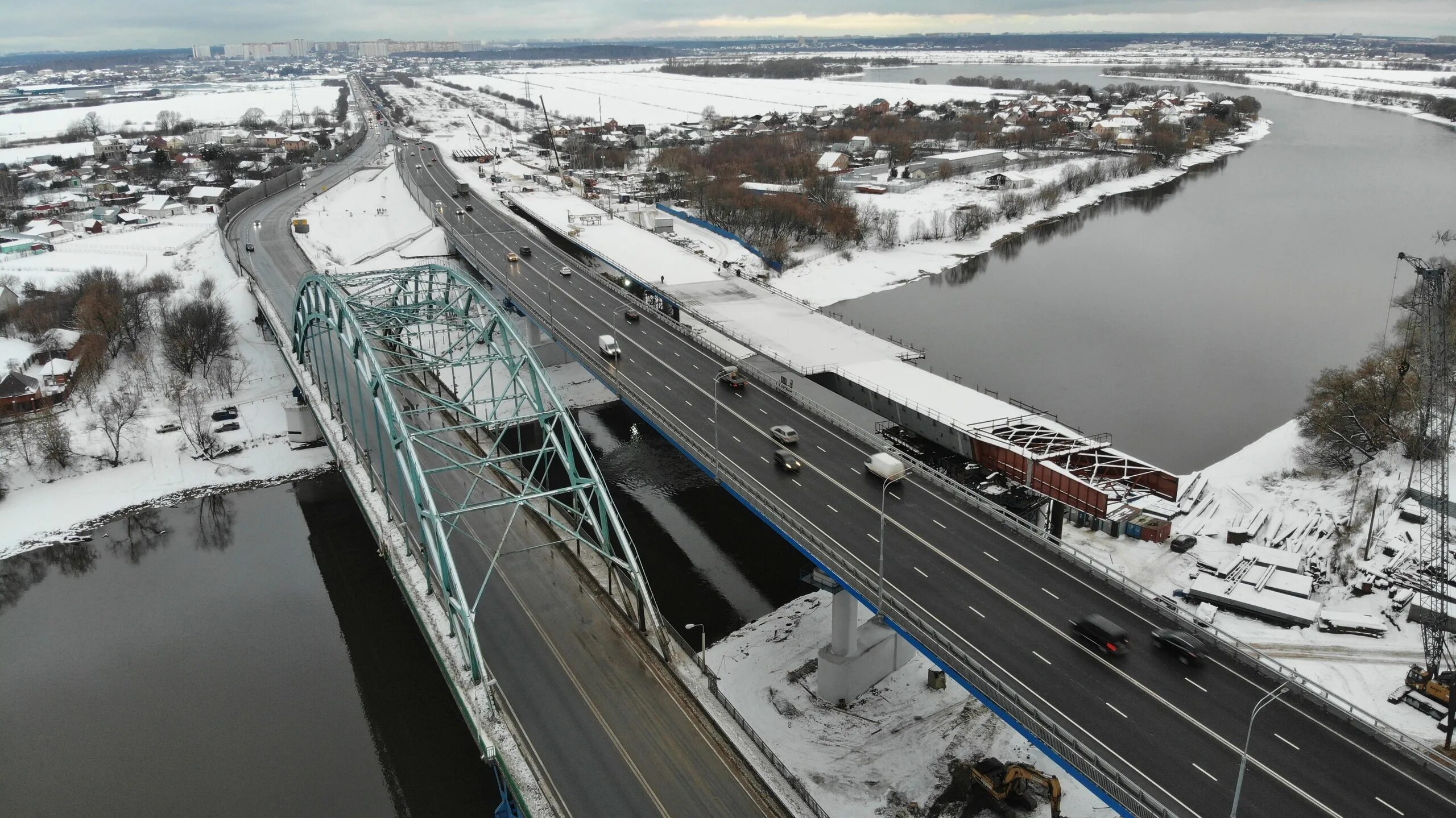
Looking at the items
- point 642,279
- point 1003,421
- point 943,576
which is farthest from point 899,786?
point 642,279

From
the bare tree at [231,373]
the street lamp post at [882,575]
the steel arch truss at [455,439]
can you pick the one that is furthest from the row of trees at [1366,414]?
the bare tree at [231,373]

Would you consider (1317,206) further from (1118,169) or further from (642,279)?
(642,279)

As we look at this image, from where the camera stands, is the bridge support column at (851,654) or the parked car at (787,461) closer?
the bridge support column at (851,654)

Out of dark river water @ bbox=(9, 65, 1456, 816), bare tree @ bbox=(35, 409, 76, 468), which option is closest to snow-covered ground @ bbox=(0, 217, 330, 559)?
bare tree @ bbox=(35, 409, 76, 468)

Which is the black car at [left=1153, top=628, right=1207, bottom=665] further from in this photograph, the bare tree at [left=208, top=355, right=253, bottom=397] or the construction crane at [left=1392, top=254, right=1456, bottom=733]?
the bare tree at [left=208, top=355, right=253, bottom=397]

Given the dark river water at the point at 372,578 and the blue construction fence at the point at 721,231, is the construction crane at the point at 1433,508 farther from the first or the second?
the blue construction fence at the point at 721,231

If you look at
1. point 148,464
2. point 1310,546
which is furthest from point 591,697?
point 148,464
